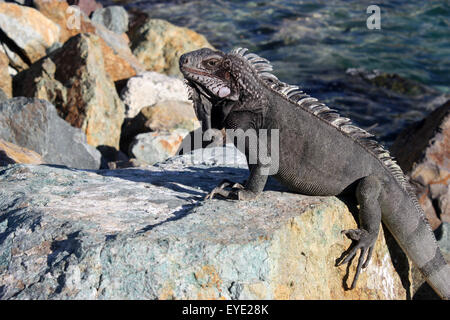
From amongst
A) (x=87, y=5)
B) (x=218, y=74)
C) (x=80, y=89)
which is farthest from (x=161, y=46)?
(x=218, y=74)

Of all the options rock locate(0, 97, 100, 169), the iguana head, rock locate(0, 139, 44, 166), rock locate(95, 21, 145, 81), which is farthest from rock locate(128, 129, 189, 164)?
the iguana head

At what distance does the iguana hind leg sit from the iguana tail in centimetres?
19

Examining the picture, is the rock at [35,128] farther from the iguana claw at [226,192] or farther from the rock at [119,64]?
the rock at [119,64]

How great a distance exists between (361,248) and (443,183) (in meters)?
3.05

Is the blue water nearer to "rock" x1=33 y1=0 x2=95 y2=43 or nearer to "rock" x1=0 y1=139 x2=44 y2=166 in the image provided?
"rock" x1=33 y1=0 x2=95 y2=43

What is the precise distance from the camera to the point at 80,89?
8750mm

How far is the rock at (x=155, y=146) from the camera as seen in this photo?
832 centimetres

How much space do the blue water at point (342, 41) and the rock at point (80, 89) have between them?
5806mm

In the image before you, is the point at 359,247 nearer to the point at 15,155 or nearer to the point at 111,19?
the point at 15,155

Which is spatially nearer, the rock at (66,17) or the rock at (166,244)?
the rock at (166,244)

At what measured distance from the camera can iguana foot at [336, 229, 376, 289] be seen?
4224 mm

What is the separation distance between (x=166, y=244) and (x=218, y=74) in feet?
5.23

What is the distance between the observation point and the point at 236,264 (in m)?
3.41

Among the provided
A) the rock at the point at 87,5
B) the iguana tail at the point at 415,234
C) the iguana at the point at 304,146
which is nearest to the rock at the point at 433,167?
the iguana tail at the point at 415,234
